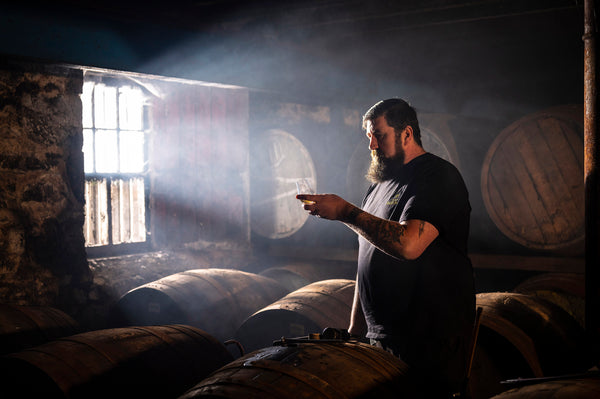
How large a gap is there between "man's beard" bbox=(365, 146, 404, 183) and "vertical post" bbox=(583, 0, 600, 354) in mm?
1305

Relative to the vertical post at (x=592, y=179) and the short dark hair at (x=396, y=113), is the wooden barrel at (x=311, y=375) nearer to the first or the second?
the short dark hair at (x=396, y=113)

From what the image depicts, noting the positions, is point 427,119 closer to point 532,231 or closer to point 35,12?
point 532,231

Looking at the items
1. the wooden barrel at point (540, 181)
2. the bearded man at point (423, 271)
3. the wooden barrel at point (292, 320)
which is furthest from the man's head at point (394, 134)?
the wooden barrel at point (540, 181)

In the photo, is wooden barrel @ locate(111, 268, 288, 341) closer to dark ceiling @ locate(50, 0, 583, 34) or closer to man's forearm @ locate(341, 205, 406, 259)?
dark ceiling @ locate(50, 0, 583, 34)

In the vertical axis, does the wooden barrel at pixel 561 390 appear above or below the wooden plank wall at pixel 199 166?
below

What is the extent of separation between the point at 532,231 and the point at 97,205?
402 centimetres

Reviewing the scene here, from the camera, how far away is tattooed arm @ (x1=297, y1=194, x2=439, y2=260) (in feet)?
6.77

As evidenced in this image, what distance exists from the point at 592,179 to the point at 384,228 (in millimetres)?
1602

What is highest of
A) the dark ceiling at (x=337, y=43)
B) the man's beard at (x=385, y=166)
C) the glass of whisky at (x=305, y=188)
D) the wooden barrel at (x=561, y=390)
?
the dark ceiling at (x=337, y=43)

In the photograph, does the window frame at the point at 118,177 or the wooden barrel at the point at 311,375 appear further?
the window frame at the point at 118,177

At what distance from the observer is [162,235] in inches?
242

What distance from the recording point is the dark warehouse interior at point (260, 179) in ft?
9.41

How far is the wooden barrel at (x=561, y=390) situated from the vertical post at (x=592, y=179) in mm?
1271

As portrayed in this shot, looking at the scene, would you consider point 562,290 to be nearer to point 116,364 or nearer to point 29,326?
point 116,364
